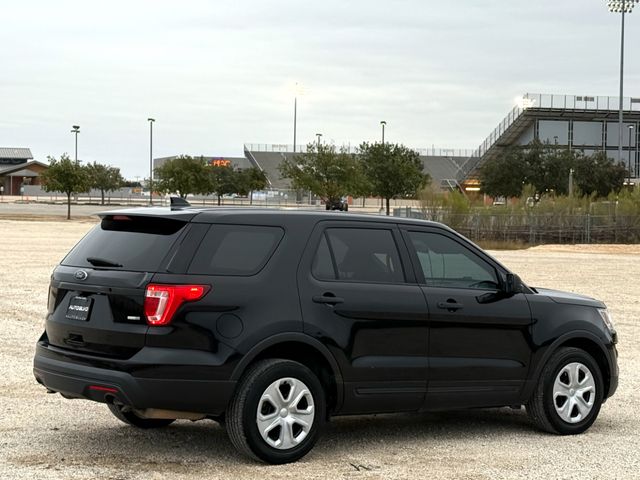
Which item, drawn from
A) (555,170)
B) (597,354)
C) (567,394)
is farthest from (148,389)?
(555,170)

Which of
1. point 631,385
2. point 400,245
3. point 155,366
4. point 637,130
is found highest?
point 637,130

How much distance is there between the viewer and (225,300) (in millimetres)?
7090

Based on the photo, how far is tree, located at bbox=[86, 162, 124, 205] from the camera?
349ft

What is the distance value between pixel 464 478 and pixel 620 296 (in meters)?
15.3

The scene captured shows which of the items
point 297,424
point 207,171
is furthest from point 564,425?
point 207,171

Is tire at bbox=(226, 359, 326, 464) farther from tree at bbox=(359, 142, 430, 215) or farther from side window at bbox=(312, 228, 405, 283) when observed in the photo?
tree at bbox=(359, 142, 430, 215)

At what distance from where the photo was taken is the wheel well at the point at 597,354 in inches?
348

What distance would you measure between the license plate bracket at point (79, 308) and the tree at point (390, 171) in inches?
2430

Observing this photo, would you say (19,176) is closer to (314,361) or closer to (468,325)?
(468,325)

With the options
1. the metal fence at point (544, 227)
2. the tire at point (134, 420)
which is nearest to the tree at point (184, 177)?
the metal fence at point (544, 227)

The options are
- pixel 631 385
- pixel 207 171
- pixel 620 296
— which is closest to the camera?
pixel 631 385

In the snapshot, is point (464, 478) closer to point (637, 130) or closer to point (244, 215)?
point (244, 215)

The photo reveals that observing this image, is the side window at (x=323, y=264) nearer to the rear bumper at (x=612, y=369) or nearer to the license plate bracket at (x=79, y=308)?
the license plate bracket at (x=79, y=308)

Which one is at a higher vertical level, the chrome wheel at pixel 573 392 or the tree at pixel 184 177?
the tree at pixel 184 177
